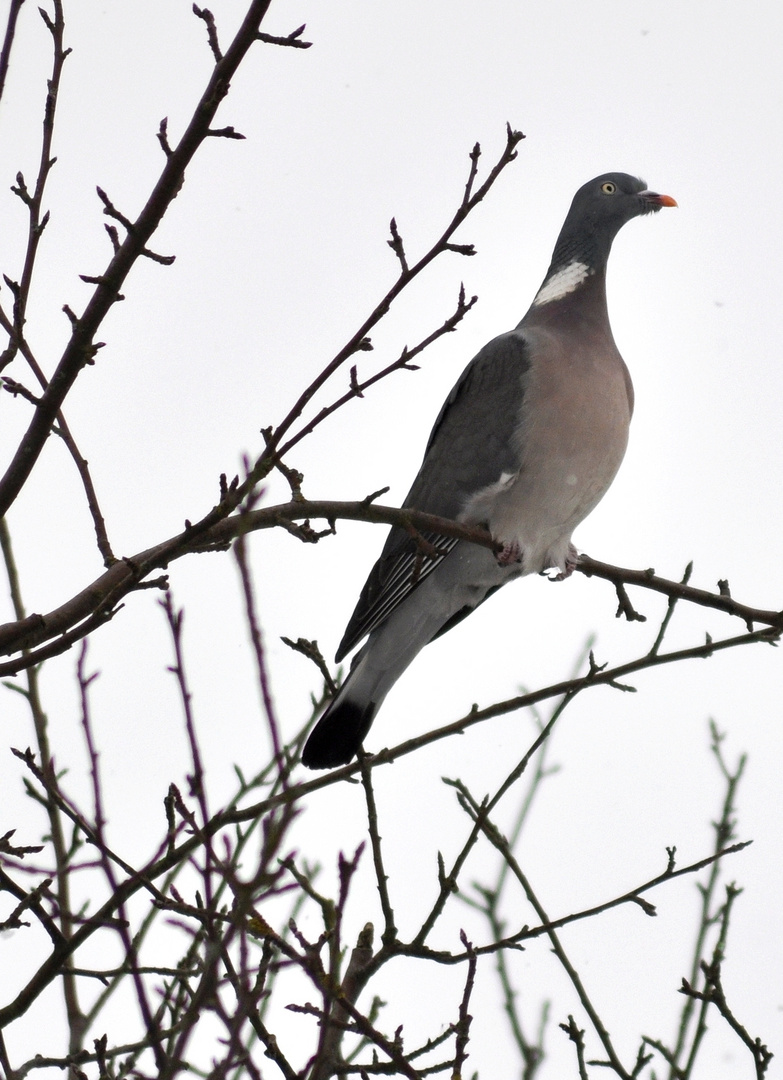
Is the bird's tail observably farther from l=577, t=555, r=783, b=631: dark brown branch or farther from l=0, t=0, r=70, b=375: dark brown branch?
l=0, t=0, r=70, b=375: dark brown branch

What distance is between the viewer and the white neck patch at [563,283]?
5246 mm

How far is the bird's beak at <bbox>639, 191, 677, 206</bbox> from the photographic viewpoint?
5.70 metres

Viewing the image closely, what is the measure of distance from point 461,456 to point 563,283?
1041 millimetres

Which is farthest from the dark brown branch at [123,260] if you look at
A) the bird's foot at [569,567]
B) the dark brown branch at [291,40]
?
the bird's foot at [569,567]

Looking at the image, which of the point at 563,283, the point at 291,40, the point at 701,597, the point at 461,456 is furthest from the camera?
the point at 563,283

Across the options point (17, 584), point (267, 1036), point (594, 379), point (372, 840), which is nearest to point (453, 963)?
point (372, 840)

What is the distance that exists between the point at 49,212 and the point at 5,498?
0.53m

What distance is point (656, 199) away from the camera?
571 cm

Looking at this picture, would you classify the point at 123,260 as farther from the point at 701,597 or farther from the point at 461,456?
the point at 461,456

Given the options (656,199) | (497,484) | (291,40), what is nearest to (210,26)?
(291,40)

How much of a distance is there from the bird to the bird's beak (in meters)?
0.95

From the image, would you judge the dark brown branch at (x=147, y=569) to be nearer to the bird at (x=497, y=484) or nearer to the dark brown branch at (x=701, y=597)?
the dark brown branch at (x=701, y=597)

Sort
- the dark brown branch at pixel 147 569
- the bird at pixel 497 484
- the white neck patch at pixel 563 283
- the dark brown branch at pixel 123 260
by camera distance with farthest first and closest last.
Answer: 1. the white neck patch at pixel 563 283
2. the bird at pixel 497 484
3. the dark brown branch at pixel 147 569
4. the dark brown branch at pixel 123 260

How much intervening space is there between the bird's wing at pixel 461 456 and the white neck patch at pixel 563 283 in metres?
0.38
